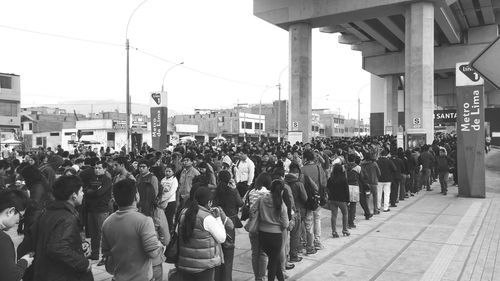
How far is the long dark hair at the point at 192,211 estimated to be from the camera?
13.4ft

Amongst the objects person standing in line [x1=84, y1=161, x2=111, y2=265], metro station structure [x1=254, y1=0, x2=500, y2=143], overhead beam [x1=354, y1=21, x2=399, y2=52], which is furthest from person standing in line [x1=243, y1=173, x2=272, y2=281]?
overhead beam [x1=354, y1=21, x2=399, y2=52]

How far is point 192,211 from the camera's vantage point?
4.15 meters

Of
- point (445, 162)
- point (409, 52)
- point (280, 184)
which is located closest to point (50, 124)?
point (409, 52)

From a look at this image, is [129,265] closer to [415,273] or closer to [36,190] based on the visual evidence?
[36,190]

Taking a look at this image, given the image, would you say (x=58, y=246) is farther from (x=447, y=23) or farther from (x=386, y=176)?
(x=447, y=23)

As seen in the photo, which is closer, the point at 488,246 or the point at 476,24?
the point at 488,246

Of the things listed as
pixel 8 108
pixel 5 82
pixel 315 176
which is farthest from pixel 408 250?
pixel 5 82

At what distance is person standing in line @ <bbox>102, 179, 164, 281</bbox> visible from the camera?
366 centimetres

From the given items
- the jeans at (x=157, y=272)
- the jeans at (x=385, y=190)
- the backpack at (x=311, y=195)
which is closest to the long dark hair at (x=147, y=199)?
the jeans at (x=157, y=272)

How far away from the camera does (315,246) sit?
7938 mm

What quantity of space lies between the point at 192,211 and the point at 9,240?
168 centimetres

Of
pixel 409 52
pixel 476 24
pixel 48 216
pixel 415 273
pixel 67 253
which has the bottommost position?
pixel 415 273

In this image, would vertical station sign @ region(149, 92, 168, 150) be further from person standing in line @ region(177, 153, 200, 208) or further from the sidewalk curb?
the sidewalk curb

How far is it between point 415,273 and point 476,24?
48.1m
